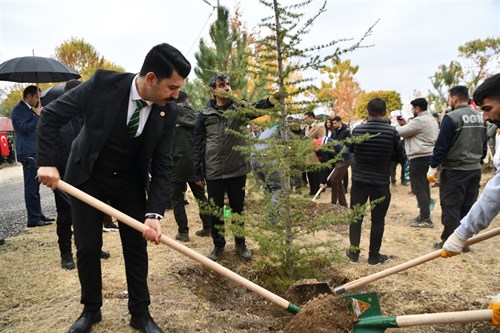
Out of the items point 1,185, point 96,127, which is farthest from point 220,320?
point 1,185

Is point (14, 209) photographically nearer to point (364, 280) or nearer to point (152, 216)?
point (152, 216)

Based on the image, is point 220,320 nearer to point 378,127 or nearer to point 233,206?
point 233,206

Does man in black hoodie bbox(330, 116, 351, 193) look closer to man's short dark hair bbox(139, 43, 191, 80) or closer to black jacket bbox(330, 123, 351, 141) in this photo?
black jacket bbox(330, 123, 351, 141)

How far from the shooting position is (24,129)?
6.07 metres

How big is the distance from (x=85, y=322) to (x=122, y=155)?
4.36 feet

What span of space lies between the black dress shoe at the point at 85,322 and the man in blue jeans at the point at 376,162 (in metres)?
3.04

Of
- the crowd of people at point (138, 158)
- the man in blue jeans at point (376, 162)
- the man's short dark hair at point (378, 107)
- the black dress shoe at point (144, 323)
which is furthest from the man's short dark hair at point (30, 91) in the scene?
the man's short dark hair at point (378, 107)

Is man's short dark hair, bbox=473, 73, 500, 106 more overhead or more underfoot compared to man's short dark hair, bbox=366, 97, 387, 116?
more overhead

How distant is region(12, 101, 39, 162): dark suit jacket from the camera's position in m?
6.05

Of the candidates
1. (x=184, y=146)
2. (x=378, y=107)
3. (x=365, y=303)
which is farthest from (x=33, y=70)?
(x=365, y=303)

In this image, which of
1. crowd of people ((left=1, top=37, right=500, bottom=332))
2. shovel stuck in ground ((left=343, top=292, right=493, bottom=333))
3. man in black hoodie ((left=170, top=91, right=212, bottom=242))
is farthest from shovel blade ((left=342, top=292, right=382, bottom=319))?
man in black hoodie ((left=170, top=91, right=212, bottom=242))

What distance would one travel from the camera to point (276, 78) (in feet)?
12.0

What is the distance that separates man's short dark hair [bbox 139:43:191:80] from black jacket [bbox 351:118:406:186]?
2692 mm

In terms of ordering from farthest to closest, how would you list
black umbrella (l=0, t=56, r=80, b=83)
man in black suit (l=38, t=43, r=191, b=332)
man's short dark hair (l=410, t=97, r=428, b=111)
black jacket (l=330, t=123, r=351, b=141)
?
black jacket (l=330, t=123, r=351, b=141) < man's short dark hair (l=410, t=97, r=428, b=111) < black umbrella (l=0, t=56, r=80, b=83) < man in black suit (l=38, t=43, r=191, b=332)
